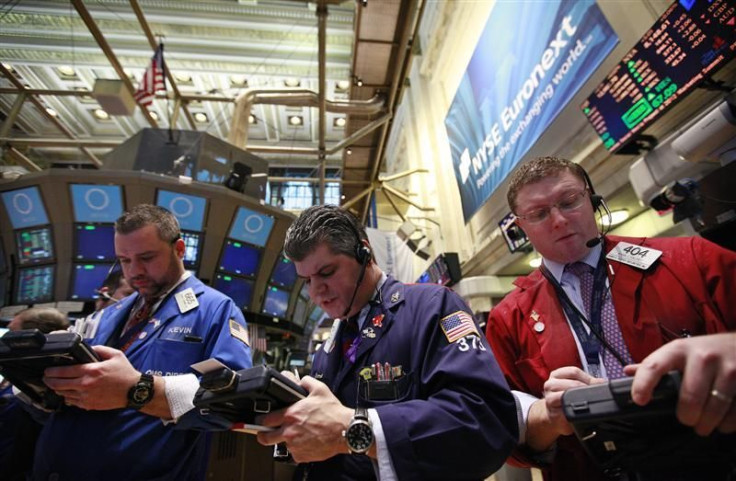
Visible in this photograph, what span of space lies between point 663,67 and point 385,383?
2.81 m

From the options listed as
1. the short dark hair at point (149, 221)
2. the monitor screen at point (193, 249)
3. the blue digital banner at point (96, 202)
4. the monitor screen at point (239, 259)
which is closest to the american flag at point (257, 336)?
the monitor screen at point (239, 259)

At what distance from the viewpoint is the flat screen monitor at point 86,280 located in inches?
230

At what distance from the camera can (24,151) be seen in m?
10.8

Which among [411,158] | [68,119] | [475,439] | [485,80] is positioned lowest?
[475,439]

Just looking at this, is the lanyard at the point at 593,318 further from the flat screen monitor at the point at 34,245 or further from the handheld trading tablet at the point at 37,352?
the flat screen monitor at the point at 34,245

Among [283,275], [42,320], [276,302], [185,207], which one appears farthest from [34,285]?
[42,320]

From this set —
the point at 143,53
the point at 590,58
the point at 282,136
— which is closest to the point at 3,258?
the point at 143,53

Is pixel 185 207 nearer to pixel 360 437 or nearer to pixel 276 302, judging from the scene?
pixel 276 302

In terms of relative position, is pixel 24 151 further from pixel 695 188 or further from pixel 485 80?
pixel 695 188

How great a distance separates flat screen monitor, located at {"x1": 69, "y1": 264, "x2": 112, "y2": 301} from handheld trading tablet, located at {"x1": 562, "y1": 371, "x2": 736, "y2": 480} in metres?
6.97

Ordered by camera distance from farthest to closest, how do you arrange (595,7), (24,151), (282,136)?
(282,136) < (24,151) < (595,7)

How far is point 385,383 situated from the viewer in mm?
1120

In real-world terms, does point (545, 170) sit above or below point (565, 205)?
above

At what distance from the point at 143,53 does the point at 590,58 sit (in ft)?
36.2
